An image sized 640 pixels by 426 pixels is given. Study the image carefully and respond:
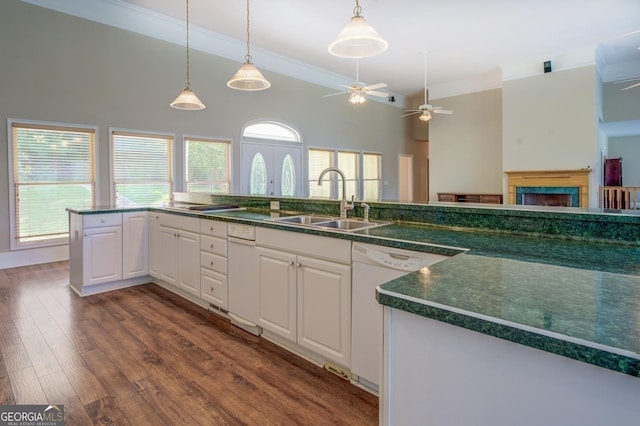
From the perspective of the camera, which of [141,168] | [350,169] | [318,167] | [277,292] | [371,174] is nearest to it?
[277,292]

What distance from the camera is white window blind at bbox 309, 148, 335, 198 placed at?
28.4ft

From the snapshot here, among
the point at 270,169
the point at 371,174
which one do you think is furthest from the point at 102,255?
the point at 371,174

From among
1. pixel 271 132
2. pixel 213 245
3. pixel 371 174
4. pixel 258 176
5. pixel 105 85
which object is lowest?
pixel 213 245

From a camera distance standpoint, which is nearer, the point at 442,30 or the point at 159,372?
the point at 159,372

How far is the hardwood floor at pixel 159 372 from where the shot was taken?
6.06 feet

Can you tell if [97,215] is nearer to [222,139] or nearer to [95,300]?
[95,300]

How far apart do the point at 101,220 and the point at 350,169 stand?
6854mm

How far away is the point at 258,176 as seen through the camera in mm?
7543

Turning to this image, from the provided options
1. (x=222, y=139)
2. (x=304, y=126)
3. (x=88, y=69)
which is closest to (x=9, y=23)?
(x=88, y=69)

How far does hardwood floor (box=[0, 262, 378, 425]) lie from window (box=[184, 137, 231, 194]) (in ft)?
11.8

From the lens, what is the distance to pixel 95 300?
140 inches

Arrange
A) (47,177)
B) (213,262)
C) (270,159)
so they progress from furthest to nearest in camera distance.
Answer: (270,159) → (47,177) → (213,262)

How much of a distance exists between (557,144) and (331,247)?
22.9ft

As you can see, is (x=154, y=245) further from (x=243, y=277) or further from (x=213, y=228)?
(x=243, y=277)
